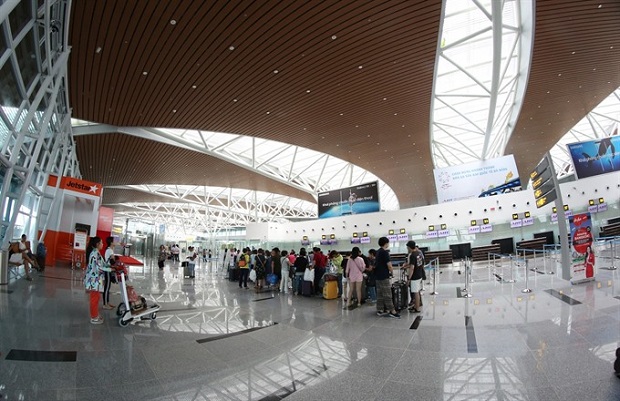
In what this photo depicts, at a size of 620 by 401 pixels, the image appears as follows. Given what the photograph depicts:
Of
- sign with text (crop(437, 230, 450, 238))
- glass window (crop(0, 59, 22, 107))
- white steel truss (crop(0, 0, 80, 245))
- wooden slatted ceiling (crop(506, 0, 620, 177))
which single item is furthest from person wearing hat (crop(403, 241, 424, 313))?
sign with text (crop(437, 230, 450, 238))

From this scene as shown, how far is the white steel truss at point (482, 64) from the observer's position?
10.1 m

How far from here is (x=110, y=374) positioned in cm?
331

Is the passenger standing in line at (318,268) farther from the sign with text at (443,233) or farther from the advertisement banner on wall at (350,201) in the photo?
the sign with text at (443,233)

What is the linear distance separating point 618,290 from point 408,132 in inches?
429

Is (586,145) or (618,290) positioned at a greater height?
(586,145)

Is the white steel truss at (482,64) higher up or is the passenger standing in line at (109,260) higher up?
the white steel truss at (482,64)

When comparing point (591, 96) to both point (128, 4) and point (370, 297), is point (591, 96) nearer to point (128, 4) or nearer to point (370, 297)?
point (370, 297)

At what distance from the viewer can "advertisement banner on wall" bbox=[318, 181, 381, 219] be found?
72.8 feet

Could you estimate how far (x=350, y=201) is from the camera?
75.7 ft

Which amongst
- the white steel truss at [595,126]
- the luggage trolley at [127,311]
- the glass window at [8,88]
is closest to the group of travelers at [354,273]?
the luggage trolley at [127,311]

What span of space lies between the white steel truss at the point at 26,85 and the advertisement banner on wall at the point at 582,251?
12.8 m

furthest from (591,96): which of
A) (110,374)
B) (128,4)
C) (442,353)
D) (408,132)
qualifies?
(110,374)

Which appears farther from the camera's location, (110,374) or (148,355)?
(148,355)

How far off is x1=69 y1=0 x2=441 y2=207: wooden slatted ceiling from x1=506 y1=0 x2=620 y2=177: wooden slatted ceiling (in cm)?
336
